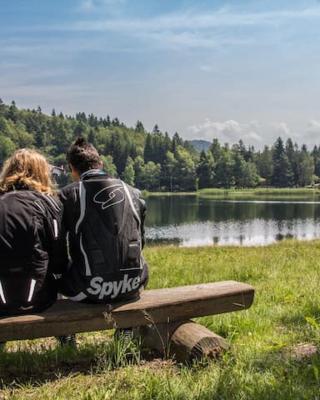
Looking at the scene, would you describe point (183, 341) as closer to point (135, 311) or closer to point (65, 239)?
point (135, 311)

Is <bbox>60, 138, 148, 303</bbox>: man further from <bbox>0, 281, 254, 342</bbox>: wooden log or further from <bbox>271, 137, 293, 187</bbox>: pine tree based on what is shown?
<bbox>271, 137, 293, 187</bbox>: pine tree

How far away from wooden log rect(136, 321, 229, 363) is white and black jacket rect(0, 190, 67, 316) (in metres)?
0.99

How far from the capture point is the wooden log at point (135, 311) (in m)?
3.97

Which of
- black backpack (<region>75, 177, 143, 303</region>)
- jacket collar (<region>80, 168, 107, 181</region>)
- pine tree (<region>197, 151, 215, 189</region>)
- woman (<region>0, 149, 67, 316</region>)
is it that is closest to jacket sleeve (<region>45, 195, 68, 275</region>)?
woman (<region>0, 149, 67, 316</region>)

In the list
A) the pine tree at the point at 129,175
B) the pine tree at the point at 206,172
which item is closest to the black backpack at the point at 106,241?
the pine tree at the point at 206,172

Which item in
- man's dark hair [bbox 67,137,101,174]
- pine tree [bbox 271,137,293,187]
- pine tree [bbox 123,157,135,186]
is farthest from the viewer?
pine tree [bbox 123,157,135,186]

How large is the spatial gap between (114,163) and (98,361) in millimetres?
186298

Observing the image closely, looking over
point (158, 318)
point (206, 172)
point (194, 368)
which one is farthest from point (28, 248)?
point (206, 172)

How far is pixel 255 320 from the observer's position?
5.44 meters

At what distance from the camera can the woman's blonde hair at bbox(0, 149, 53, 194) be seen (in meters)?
4.35

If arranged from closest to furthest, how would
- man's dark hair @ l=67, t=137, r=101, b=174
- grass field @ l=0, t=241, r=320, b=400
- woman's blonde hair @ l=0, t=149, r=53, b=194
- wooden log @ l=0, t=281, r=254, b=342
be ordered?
grass field @ l=0, t=241, r=320, b=400 < wooden log @ l=0, t=281, r=254, b=342 < woman's blonde hair @ l=0, t=149, r=53, b=194 < man's dark hair @ l=67, t=137, r=101, b=174

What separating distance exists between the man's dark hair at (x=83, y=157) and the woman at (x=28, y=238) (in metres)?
0.30

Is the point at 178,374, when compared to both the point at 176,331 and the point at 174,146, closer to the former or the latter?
the point at 176,331

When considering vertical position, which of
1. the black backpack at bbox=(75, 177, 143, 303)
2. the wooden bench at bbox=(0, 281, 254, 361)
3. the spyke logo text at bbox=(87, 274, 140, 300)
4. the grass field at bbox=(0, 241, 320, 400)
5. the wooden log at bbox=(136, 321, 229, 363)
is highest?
the black backpack at bbox=(75, 177, 143, 303)
